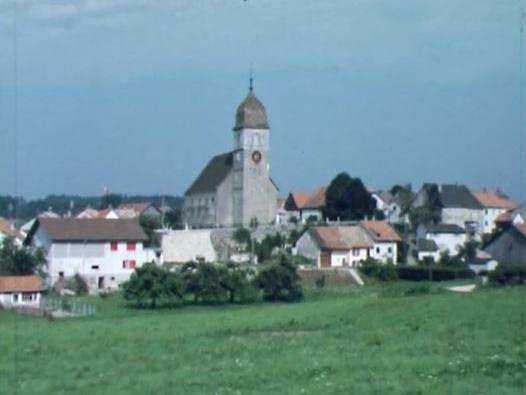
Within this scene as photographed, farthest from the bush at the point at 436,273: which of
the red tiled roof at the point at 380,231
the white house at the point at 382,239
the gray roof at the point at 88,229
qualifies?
the gray roof at the point at 88,229

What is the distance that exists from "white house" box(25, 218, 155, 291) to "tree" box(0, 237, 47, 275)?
1656 millimetres

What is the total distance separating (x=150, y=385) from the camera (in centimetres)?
1172

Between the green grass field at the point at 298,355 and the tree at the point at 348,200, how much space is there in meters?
→ 47.1

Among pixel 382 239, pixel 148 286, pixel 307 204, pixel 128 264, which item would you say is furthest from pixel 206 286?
pixel 307 204

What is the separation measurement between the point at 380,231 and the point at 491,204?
675 inches

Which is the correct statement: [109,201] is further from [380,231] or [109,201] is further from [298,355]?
[298,355]

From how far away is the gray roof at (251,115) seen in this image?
76.9m

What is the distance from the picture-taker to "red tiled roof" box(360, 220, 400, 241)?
60969 mm

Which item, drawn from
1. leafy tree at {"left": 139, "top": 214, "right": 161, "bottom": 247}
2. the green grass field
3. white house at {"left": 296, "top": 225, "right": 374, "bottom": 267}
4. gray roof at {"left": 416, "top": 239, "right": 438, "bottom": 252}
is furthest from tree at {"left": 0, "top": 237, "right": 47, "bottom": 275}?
gray roof at {"left": 416, "top": 239, "right": 438, "bottom": 252}

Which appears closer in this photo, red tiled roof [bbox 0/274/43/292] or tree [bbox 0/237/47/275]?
red tiled roof [bbox 0/274/43/292]

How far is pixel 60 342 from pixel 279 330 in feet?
14.5

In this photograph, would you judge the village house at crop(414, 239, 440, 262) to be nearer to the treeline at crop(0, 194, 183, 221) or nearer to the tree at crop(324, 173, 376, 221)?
the tree at crop(324, 173, 376, 221)

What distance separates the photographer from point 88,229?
52312 mm

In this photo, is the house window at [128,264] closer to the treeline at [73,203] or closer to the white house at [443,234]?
the treeline at [73,203]
